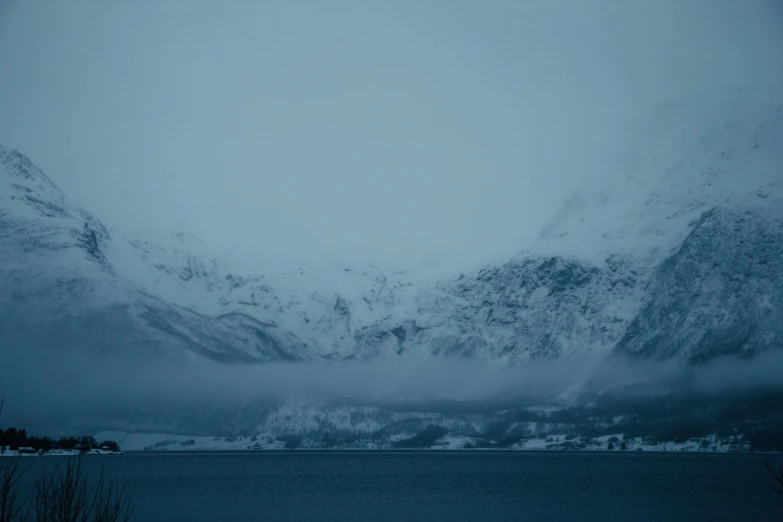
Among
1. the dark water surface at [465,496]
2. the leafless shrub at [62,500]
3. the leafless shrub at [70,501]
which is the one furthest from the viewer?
the dark water surface at [465,496]

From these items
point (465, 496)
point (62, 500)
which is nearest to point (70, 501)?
point (62, 500)

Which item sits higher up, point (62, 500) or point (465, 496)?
point (62, 500)

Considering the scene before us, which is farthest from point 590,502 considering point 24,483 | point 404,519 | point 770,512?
point 24,483

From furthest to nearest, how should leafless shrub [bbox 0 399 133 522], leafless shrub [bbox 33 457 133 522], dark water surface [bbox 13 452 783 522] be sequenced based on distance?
dark water surface [bbox 13 452 783 522], leafless shrub [bbox 33 457 133 522], leafless shrub [bbox 0 399 133 522]

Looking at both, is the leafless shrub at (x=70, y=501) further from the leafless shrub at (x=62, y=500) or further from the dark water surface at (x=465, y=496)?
the dark water surface at (x=465, y=496)

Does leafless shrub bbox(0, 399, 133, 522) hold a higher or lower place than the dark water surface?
higher

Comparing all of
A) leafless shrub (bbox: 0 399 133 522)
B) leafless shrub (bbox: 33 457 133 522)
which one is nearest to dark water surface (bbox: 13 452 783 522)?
leafless shrub (bbox: 0 399 133 522)

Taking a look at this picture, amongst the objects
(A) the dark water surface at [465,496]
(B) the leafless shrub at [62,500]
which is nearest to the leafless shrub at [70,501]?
(B) the leafless shrub at [62,500]

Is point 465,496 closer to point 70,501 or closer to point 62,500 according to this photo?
point 62,500

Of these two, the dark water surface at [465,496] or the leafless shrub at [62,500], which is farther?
the dark water surface at [465,496]

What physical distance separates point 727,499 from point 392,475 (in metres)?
87.9

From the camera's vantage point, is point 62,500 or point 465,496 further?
point 465,496

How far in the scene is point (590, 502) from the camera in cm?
11150

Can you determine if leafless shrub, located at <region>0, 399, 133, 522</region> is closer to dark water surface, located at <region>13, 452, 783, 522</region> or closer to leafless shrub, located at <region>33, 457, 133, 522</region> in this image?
leafless shrub, located at <region>33, 457, 133, 522</region>
